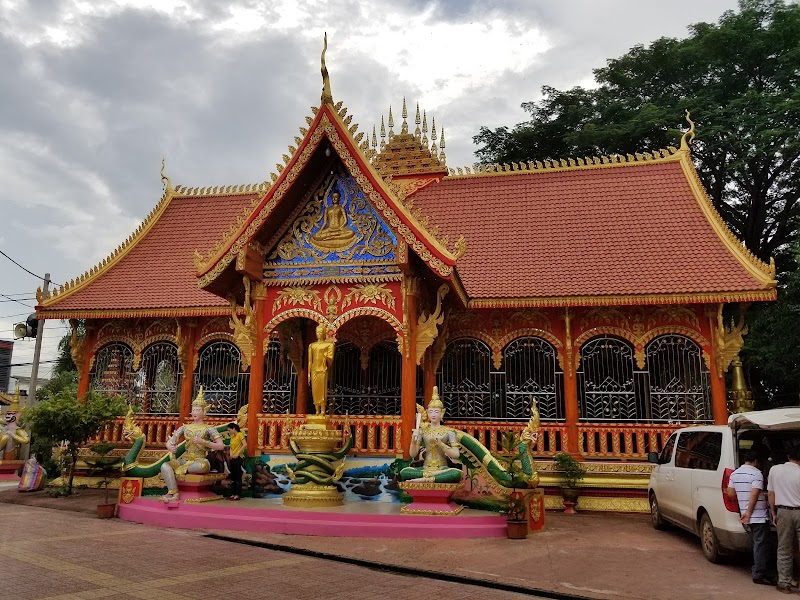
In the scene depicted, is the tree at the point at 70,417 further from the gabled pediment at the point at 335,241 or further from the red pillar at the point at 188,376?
the gabled pediment at the point at 335,241

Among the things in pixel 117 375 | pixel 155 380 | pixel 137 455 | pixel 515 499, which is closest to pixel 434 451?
pixel 515 499

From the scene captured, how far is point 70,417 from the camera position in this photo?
10.4 metres

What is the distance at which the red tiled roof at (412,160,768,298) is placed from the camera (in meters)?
10.5

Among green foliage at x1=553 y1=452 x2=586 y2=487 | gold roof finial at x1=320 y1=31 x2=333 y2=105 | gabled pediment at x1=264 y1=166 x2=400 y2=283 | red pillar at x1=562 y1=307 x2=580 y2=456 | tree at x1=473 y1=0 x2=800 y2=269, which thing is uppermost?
tree at x1=473 y1=0 x2=800 y2=269

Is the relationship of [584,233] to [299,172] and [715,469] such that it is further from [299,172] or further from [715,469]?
[715,469]

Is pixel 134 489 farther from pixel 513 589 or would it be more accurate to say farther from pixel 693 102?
pixel 693 102

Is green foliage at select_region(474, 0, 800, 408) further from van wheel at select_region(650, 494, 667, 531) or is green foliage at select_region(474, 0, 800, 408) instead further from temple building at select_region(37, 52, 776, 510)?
van wheel at select_region(650, 494, 667, 531)

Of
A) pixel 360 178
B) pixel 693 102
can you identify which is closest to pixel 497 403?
pixel 360 178

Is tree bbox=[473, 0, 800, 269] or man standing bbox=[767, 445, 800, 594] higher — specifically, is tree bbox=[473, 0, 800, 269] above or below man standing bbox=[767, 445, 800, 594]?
above

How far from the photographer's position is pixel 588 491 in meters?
10.1

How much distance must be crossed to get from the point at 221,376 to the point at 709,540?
31.2 feet

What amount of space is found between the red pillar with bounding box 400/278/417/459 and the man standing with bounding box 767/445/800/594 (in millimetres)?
4478

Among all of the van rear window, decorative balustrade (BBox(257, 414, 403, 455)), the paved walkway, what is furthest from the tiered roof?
the paved walkway

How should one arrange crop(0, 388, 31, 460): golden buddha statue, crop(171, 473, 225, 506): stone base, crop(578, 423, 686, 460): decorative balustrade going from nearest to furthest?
1. crop(171, 473, 225, 506): stone base
2. crop(578, 423, 686, 460): decorative balustrade
3. crop(0, 388, 31, 460): golden buddha statue
